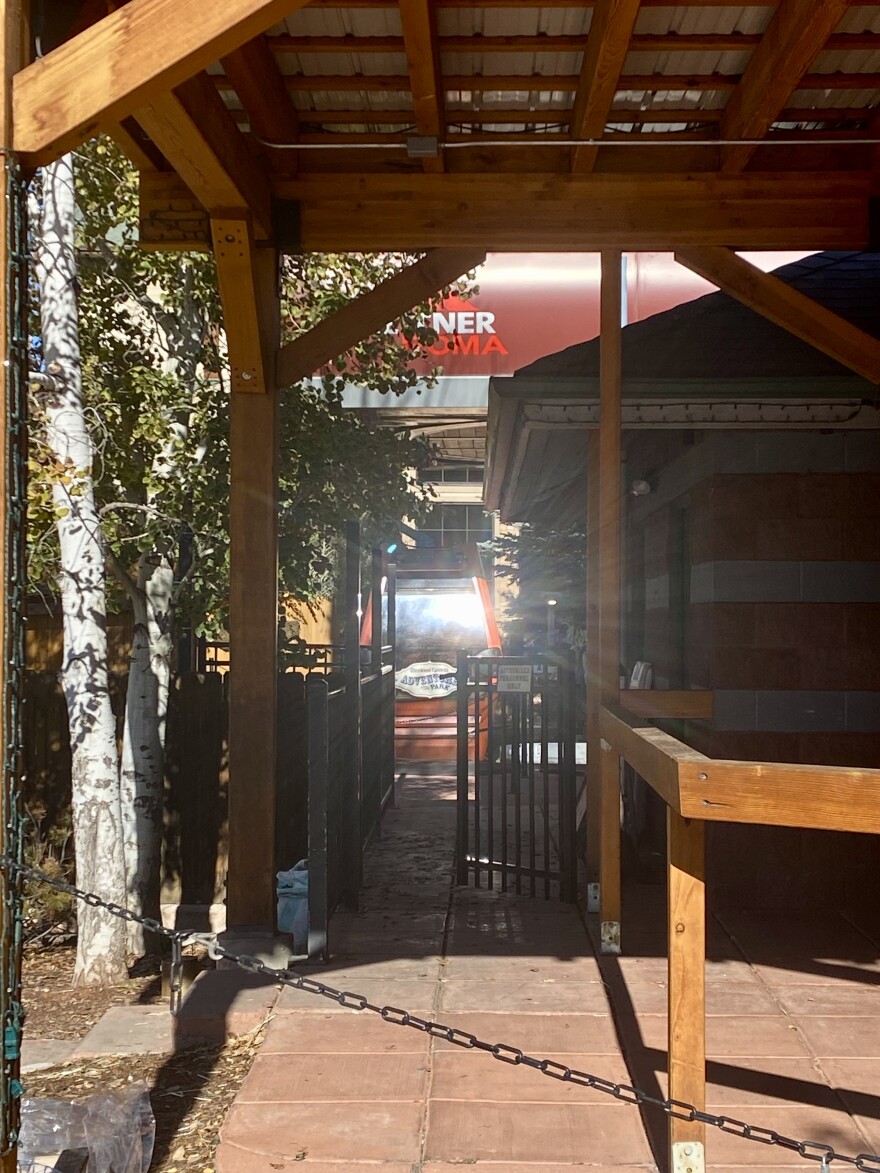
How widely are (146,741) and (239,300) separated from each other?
10.5 ft

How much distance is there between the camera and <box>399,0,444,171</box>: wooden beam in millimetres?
4156

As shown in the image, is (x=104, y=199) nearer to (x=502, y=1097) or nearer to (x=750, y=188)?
(x=750, y=188)

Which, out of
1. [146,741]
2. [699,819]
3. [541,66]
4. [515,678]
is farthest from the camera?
[146,741]

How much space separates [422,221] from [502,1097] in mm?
3806

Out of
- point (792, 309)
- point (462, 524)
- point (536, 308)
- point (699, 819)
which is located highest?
point (536, 308)

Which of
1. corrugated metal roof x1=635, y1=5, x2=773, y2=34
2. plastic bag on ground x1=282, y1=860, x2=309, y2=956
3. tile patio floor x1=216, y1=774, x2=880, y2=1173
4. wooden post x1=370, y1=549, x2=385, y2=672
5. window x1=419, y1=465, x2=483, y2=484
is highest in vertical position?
window x1=419, y1=465, x2=483, y2=484

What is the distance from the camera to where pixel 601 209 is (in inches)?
217

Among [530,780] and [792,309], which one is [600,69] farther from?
[530,780]

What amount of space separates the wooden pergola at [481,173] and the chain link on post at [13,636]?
181 centimetres

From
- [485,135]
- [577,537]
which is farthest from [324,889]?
[577,537]

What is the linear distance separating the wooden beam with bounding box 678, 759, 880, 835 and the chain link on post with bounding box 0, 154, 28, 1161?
1.66 metres

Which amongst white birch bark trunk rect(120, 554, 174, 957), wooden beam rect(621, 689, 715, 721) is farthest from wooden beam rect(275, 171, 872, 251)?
white birch bark trunk rect(120, 554, 174, 957)

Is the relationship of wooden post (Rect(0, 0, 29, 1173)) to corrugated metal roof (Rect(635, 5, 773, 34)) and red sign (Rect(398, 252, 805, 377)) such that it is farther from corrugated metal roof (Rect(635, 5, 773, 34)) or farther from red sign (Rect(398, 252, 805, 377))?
red sign (Rect(398, 252, 805, 377))

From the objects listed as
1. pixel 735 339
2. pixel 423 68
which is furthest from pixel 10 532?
pixel 735 339
